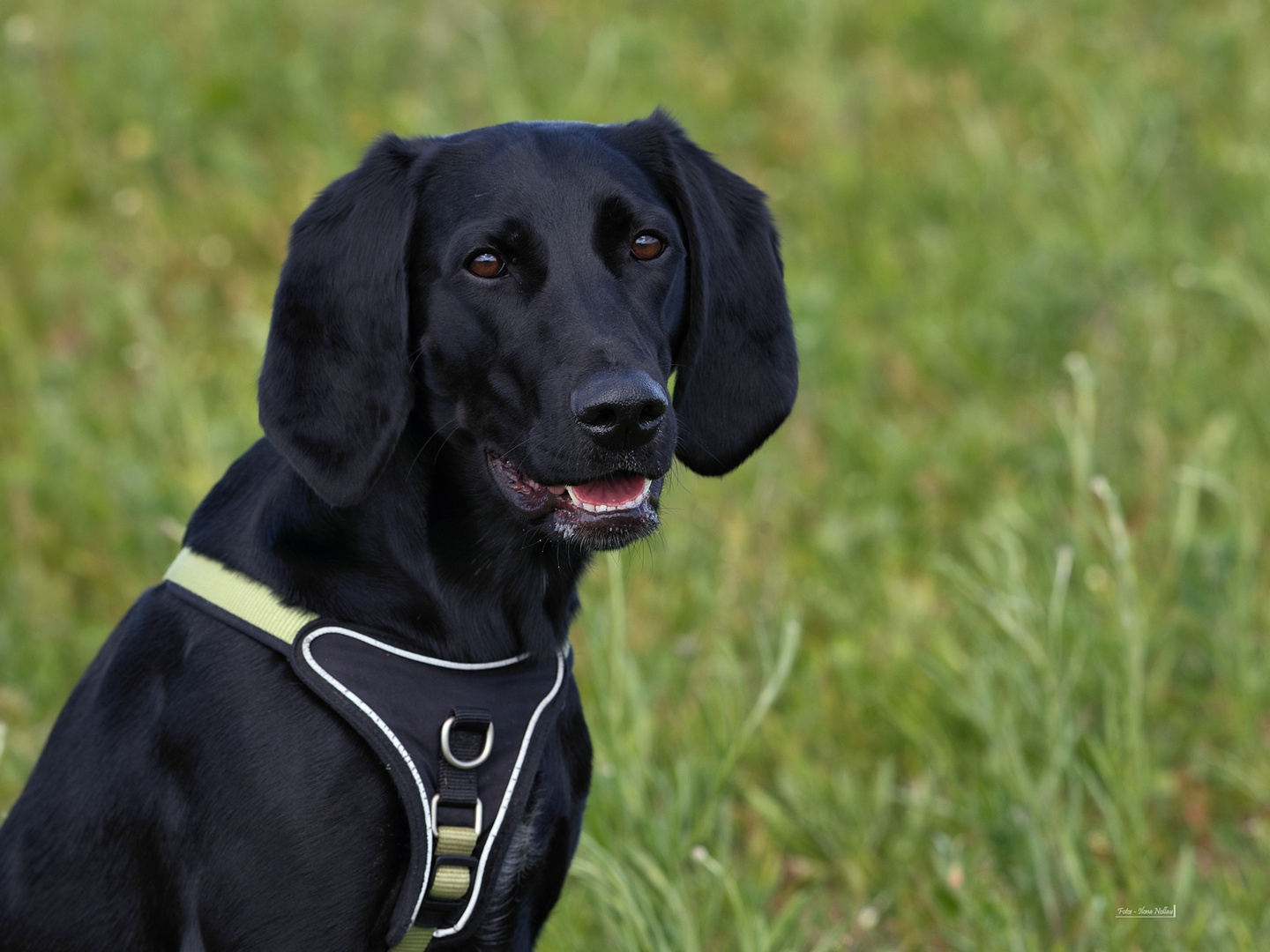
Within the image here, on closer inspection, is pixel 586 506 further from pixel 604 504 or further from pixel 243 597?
pixel 243 597

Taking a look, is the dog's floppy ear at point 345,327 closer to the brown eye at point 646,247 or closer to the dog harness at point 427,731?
the dog harness at point 427,731

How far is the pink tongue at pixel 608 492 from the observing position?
2264 millimetres

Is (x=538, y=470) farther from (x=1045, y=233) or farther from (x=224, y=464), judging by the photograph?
(x=1045, y=233)

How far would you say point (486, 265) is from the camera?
230cm

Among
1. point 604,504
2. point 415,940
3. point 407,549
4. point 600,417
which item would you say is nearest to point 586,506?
point 604,504

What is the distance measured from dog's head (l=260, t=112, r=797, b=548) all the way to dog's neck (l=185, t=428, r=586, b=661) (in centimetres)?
5

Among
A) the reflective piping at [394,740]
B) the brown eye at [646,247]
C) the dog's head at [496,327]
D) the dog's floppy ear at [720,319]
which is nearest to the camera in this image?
the reflective piping at [394,740]

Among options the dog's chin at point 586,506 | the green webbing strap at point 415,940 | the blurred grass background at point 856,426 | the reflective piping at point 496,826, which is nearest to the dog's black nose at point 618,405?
the dog's chin at point 586,506

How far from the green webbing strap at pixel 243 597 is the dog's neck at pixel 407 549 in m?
0.02

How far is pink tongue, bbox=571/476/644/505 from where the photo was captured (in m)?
2.26

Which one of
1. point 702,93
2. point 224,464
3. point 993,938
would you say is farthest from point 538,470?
Answer: point 702,93

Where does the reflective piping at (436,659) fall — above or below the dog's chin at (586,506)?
below

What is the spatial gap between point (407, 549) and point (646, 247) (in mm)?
687

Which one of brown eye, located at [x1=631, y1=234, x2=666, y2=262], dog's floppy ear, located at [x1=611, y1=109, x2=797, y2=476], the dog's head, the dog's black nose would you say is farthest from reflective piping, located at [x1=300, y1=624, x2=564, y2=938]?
brown eye, located at [x1=631, y1=234, x2=666, y2=262]
